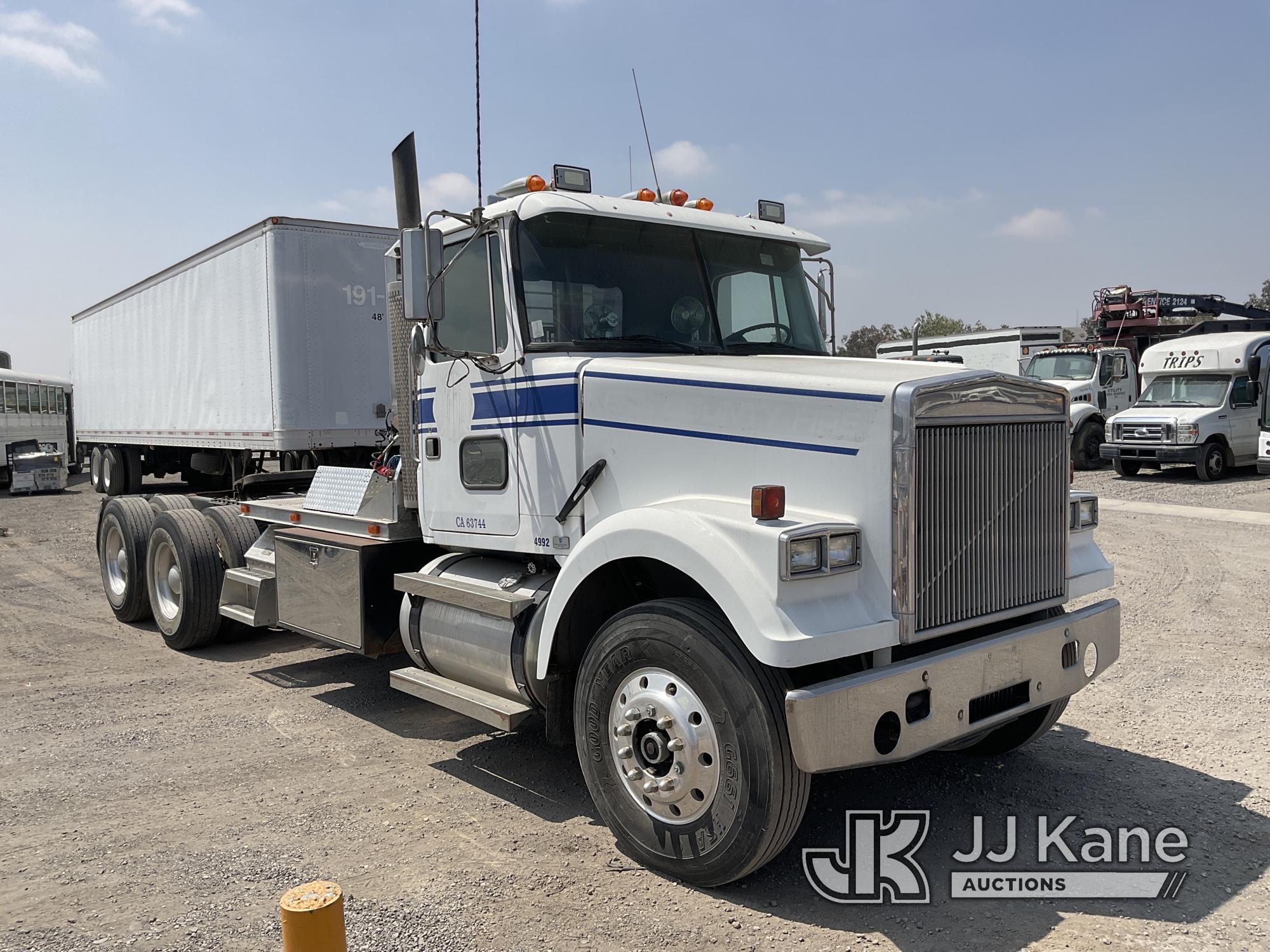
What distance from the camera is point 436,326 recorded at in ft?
17.7

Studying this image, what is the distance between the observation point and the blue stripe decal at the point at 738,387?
3744mm

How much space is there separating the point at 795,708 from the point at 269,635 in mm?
6662

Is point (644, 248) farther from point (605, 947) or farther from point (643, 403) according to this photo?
point (605, 947)

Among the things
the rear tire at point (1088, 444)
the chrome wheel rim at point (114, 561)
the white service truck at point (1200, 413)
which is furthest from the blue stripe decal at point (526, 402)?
the rear tire at point (1088, 444)

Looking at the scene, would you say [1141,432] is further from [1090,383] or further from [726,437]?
[726,437]

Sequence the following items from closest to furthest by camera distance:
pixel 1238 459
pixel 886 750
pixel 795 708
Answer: pixel 795 708
pixel 886 750
pixel 1238 459

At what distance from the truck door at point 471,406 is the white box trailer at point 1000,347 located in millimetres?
20839

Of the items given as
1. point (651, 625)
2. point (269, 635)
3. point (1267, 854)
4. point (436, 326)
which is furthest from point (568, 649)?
point (269, 635)

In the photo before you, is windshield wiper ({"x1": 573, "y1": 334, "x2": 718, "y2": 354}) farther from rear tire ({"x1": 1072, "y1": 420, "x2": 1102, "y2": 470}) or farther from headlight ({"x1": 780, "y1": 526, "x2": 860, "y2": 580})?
rear tire ({"x1": 1072, "y1": 420, "x2": 1102, "y2": 470})

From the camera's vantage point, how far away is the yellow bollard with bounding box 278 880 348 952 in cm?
274

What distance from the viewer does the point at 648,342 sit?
16.2ft

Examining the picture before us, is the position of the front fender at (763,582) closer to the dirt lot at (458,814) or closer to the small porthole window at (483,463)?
the dirt lot at (458,814)

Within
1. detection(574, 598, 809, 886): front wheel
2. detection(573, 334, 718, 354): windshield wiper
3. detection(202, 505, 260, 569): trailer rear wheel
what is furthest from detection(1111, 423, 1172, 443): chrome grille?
detection(574, 598, 809, 886): front wheel

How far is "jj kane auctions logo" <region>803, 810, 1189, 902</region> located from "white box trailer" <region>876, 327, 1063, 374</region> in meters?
21.3
